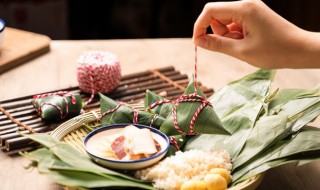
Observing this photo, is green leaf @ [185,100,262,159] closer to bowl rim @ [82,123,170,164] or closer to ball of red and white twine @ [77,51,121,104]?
bowl rim @ [82,123,170,164]

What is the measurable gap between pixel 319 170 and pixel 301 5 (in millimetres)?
2176

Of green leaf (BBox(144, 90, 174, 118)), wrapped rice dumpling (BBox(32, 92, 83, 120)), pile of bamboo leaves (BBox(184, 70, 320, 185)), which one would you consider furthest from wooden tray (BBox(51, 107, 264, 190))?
pile of bamboo leaves (BBox(184, 70, 320, 185))

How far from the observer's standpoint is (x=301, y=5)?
3.24m

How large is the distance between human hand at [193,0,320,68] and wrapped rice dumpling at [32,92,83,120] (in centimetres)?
47

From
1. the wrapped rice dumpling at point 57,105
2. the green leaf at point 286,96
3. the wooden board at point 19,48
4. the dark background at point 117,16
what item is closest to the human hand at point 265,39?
the green leaf at point 286,96

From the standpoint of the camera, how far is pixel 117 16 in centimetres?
346

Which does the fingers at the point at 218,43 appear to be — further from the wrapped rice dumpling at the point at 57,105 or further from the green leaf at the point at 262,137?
the wrapped rice dumpling at the point at 57,105

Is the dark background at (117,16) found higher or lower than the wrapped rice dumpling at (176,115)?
lower

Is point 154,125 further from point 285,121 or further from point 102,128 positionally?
point 285,121

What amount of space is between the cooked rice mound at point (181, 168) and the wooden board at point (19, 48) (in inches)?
37.9

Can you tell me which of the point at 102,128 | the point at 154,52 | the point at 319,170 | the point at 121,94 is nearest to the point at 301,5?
the point at 154,52

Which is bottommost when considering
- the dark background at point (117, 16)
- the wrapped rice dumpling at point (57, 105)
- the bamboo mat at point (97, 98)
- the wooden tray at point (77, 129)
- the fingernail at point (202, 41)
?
the dark background at point (117, 16)

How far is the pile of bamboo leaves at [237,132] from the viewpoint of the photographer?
1001 millimetres

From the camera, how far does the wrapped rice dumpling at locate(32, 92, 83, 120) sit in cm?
142
